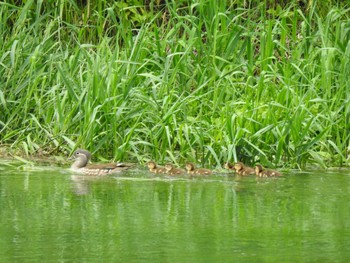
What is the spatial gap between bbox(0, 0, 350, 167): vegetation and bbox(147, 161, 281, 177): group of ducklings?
0.68ft

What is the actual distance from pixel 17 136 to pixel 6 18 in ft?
5.51

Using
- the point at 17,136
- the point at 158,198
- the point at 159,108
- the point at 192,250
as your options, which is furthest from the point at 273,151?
the point at 192,250

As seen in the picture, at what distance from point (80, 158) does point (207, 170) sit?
114 centimetres

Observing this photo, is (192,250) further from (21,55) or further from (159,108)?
(21,55)

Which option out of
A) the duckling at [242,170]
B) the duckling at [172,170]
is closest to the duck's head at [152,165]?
the duckling at [172,170]

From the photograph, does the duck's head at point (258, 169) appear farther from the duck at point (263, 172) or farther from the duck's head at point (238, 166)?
the duck's head at point (238, 166)

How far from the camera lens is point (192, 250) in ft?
22.0

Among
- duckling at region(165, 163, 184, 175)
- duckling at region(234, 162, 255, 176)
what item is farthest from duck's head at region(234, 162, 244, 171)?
duckling at region(165, 163, 184, 175)

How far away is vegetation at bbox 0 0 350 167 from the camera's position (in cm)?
1019

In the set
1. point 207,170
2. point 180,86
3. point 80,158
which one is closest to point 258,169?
point 207,170

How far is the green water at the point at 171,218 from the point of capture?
666 centimetres

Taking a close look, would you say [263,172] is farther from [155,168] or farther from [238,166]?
[155,168]

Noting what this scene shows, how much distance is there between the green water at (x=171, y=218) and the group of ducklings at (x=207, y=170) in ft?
0.30

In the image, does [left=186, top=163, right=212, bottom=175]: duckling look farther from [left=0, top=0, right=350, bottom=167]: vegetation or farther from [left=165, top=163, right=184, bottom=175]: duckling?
[left=0, top=0, right=350, bottom=167]: vegetation
